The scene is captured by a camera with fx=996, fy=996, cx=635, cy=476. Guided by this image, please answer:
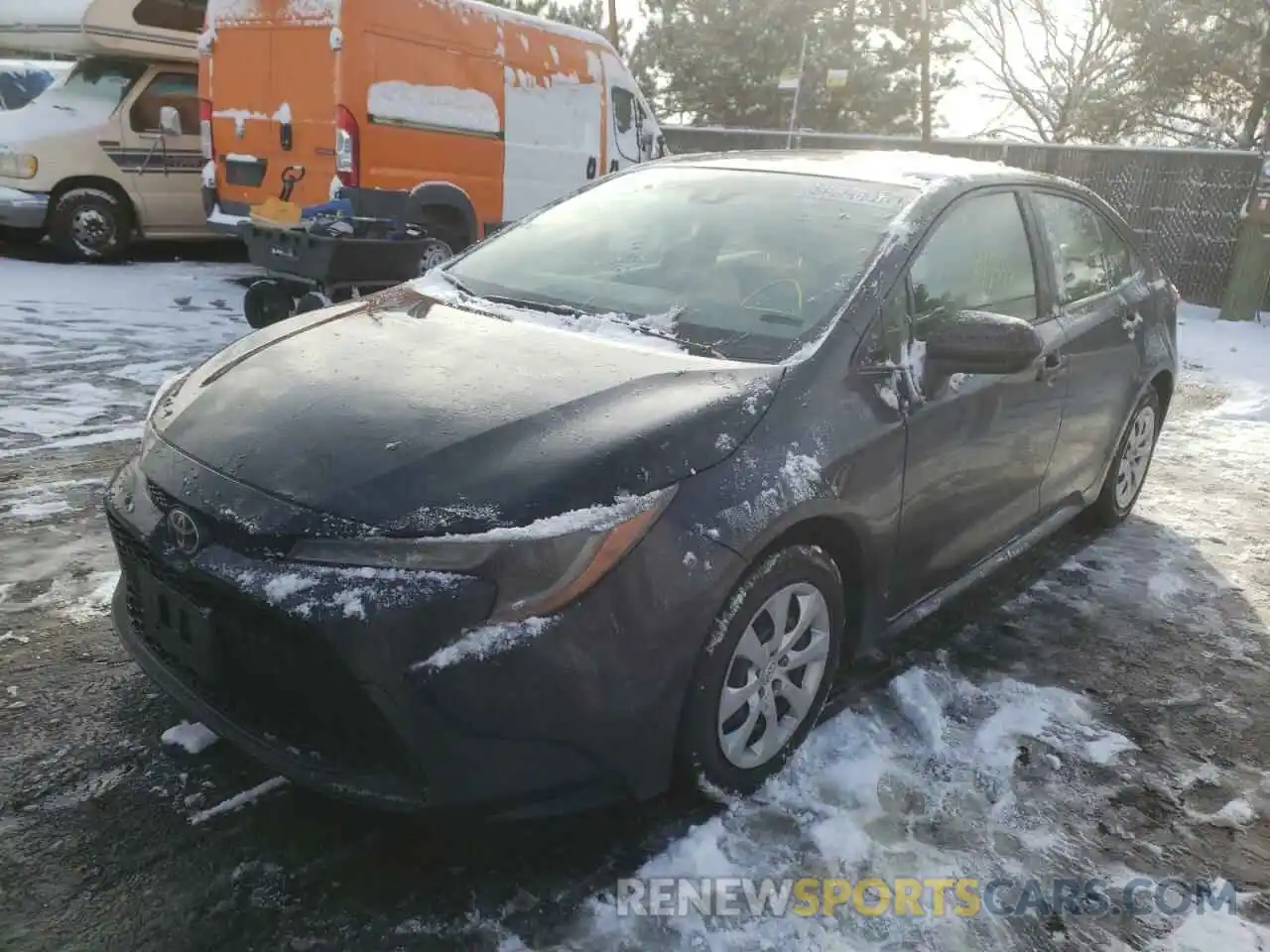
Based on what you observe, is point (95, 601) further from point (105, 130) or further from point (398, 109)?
point (105, 130)

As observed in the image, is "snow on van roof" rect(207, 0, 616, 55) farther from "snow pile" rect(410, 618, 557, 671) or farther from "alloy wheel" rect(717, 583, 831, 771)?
"snow pile" rect(410, 618, 557, 671)

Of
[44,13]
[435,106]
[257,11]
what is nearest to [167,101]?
[44,13]

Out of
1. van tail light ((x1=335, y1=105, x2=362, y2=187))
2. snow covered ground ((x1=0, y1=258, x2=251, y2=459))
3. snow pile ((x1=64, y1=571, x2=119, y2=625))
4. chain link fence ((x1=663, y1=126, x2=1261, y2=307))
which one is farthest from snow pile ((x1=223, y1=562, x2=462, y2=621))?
chain link fence ((x1=663, y1=126, x2=1261, y2=307))

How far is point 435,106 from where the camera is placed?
7977 mm

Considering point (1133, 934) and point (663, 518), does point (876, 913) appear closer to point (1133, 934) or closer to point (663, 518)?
point (1133, 934)

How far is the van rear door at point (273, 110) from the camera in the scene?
24.6 feet

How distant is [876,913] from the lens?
2.17 metres

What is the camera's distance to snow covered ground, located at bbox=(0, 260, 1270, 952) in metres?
2.08

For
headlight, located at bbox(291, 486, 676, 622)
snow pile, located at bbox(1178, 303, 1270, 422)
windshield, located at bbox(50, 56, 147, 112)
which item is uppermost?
windshield, located at bbox(50, 56, 147, 112)

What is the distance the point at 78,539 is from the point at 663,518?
8.61 feet

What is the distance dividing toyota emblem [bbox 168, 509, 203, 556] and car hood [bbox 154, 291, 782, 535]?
0.13 meters

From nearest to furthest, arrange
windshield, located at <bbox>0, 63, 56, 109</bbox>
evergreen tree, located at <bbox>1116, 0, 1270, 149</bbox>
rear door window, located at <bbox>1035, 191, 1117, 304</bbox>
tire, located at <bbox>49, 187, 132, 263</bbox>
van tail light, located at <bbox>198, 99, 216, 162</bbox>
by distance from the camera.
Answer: rear door window, located at <bbox>1035, 191, 1117, 304</bbox> < van tail light, located at <bbox>198, 99, 216, 162</bbox> < tire, located at <bbox>49, 187, 132, 263</bbox> < windshield, located at <bbox>0, 63, 56, 109</bbox> < evergreen tree, located at <bbox>1116, 0, 1270, 149</bbox>

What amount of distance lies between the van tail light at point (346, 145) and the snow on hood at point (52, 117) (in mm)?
3457

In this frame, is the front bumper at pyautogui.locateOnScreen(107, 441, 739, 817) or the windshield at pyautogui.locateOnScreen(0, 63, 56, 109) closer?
the front bumper at pyautogui.locateOnScreen(107, 441, 739, 817)
